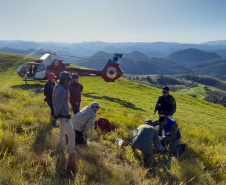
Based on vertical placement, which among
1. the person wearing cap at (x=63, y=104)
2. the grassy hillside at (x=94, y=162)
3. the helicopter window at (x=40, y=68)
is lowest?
the grassy hillside at (x=94, y=162)

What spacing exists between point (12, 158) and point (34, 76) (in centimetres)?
1807

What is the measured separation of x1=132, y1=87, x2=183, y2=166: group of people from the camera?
4852 millimetres

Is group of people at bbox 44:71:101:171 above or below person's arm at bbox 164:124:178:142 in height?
above

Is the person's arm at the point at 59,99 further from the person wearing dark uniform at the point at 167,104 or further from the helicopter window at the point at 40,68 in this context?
the helicopter window at the point at 40,68

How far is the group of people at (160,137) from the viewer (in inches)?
191

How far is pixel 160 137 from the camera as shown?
19.1 ft

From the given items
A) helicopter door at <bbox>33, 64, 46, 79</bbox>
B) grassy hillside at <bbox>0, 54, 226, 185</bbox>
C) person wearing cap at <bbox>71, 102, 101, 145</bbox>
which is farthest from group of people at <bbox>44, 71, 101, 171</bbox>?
helicopter door at <bbox>33, 64, 46, 79</bbox>

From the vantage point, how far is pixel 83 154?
15.0 feet

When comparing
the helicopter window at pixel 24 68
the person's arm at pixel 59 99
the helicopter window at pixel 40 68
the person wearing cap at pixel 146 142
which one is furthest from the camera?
the helicopter window at pixel 24 68

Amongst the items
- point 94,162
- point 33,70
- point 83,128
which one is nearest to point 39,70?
point 33,70

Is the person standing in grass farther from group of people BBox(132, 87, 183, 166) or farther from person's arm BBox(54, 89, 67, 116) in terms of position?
group of people BBox(132, 87, 183, 166)

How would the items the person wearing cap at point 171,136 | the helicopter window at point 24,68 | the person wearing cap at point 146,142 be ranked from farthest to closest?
the helicopter window at point 24,68 < the person wearing cap at point 171,136 < the person wearing cap at point 146,142

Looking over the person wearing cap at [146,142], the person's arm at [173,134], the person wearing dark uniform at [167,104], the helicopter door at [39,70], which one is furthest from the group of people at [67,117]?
the helicopter door at [39,70]

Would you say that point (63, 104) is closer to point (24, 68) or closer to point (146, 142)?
point (146, 142)
